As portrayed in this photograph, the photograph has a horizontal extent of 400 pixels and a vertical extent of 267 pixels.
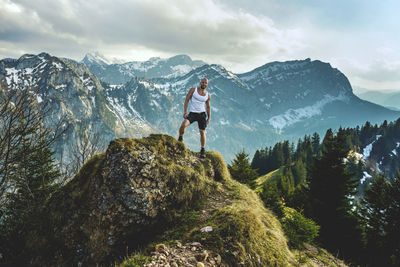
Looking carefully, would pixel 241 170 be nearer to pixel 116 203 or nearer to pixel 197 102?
pixel 197 102

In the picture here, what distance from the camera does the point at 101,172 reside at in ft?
22.0

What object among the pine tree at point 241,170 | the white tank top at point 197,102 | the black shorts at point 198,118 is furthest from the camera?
the pine tree at point 241,170

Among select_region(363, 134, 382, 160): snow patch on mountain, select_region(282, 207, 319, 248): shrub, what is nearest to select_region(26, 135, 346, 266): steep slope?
select_region(282, 207, 319, 248): shrub

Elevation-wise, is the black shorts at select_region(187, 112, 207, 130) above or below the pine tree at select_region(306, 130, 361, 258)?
above

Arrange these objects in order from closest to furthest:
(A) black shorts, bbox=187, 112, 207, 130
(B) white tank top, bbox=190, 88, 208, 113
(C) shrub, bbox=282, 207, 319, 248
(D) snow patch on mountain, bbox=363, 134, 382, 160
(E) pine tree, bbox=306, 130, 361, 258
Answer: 1. (C) shrub, bbox=282, 207, 319, 248
2. (B) white tank top, bbox=190, 88, 208, 113
3. (A) black shorts, bbox=187, 112, 207, 130
4. (E) pine tree, bbox=306, 130, 361, 258
5. (D) snow patch on mountain, bbox=363, 134, 382, 160

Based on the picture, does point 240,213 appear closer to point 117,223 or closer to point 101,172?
point 117,223

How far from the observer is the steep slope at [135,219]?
18.9 ft

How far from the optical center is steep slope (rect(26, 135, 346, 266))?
18.9 ft

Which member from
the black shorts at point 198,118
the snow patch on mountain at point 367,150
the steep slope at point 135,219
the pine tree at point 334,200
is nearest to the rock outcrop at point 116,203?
the steep slope at point 135,219

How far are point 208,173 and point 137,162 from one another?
4466 millimetres

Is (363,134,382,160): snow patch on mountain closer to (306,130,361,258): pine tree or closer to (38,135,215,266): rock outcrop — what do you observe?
(306,130,361,258): pine tree

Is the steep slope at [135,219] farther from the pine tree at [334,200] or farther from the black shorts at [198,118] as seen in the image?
the pine tree at [334,200]

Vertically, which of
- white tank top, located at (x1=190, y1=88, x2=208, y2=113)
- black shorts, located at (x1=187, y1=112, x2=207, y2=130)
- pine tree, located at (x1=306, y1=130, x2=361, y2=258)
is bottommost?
pine tree, located at (x1=306, y1=130, x2=361, y2=258)

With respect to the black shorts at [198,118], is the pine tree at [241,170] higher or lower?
lower
